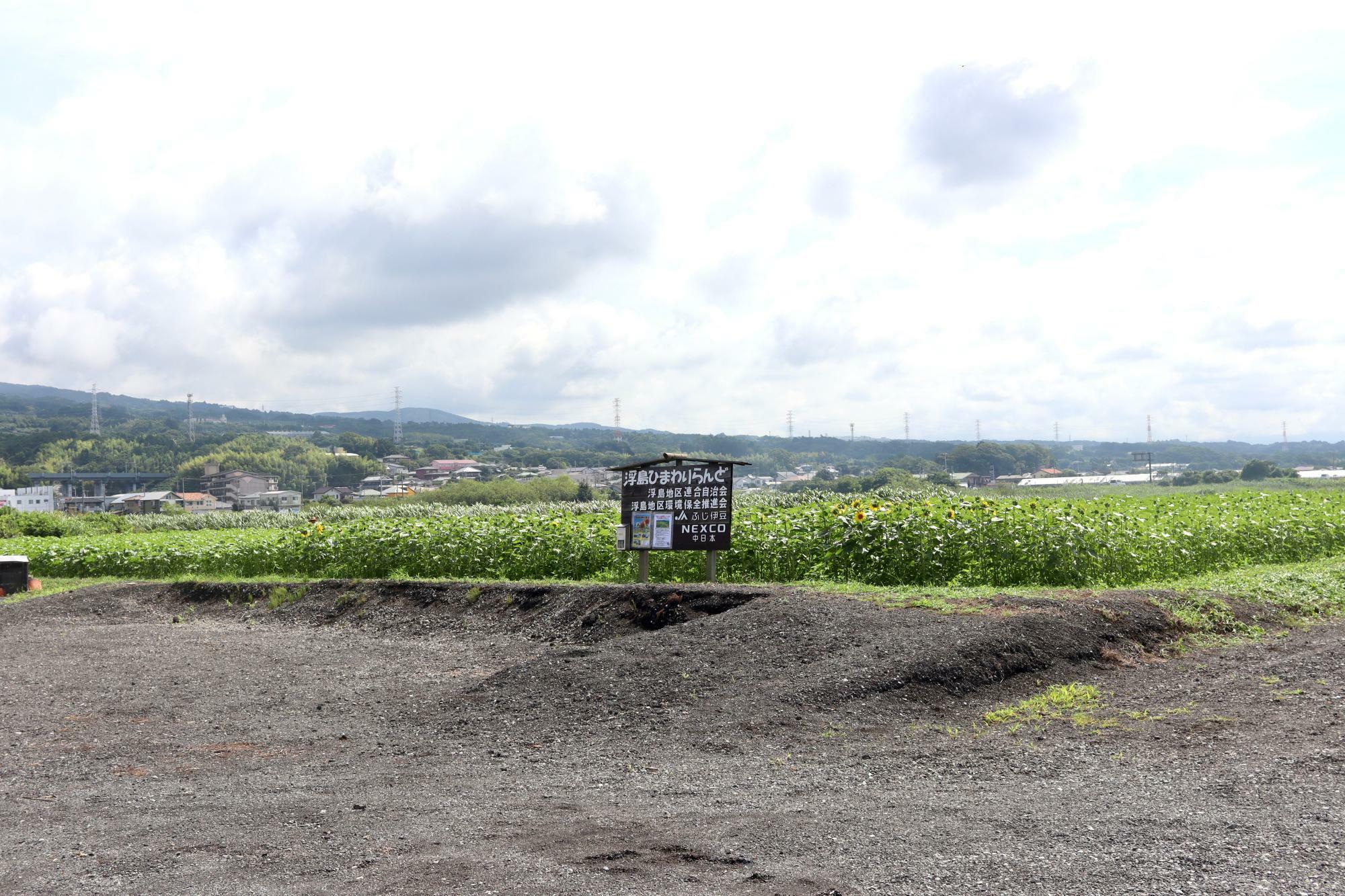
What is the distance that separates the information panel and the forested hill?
50.4m

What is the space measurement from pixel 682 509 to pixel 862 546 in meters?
2.55

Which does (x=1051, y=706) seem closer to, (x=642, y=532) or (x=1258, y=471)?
(x=642, y=532)

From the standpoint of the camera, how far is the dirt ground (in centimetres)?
429

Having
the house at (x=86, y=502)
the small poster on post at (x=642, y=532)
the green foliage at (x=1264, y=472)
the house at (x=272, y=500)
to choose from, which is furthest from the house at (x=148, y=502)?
the green foliage at (x=1264, y=472)

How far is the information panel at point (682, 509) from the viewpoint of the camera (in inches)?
520

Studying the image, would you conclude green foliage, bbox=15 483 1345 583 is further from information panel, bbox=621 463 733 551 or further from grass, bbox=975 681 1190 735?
grass, bbox=975 681 1190 735

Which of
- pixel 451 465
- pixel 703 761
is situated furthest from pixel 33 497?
pixel 703 761

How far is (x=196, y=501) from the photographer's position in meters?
66.2

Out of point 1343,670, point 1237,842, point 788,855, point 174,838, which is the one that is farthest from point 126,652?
point 1343,670

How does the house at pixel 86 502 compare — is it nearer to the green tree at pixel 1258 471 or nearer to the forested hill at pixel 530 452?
the forested hill at pixel 530 452

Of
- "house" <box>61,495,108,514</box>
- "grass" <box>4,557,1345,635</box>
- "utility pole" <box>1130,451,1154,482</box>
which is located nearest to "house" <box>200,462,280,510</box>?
"house" <box>61,495,108,514</box>

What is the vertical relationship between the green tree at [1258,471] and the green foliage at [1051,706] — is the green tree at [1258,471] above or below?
above

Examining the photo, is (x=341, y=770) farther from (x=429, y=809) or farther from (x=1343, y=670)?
(x=1343, y=670)

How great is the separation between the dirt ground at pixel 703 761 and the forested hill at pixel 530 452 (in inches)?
2156
